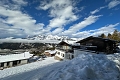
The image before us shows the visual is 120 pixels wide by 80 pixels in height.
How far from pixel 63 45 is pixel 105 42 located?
57.6 feet

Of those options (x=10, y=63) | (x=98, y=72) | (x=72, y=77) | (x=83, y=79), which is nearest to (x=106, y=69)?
(x=98, y=72)

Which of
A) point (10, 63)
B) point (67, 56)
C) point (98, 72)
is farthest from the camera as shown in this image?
point (10, 63)

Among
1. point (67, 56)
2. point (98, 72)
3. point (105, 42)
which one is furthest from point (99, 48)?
point (98, 72)

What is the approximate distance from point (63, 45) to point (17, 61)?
19.6m

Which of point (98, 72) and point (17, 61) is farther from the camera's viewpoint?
point (17, 61)

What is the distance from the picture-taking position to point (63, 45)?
3956cm

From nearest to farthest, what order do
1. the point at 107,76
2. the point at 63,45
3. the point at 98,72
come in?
1. the point at 107,76
2. the point at 98,72
3. the point at 63,45

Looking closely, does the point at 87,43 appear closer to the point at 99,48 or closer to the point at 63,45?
the point at 99,48

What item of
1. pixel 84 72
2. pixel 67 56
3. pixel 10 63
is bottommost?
pixel 10 63

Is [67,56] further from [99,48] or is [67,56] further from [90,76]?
[90,76]

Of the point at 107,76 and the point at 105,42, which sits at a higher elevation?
the point at 105,42

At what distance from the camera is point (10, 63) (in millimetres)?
36719

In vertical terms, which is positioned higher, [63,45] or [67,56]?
[63,45]

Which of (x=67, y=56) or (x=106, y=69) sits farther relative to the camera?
(x=67, y=56)
